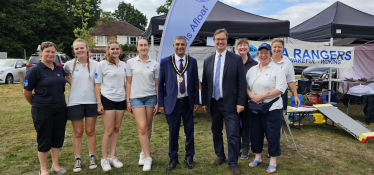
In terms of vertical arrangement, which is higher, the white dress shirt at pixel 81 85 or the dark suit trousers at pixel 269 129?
the white dress shirt at pixel 81 85

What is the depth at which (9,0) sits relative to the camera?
2753cm

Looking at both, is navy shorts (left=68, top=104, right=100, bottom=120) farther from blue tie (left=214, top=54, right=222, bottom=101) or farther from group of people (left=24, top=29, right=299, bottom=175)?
blue tie (left=214, top=54, right=222, bottom=101)

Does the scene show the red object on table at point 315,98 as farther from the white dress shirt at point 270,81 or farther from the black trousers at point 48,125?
the black trousers at point 48,125

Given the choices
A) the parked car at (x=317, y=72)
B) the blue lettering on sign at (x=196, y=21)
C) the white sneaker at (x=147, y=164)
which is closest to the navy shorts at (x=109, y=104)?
the white sneaker at (x=147, y=164)

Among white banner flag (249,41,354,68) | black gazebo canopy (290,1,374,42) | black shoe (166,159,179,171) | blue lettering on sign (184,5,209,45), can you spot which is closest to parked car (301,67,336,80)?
black gazebo canopy (290,1,374,42)

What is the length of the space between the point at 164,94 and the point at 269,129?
1.42 meters

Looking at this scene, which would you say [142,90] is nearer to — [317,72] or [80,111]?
[80,111]

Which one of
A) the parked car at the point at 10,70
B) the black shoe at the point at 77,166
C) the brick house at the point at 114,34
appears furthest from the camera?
the brick house at the point at 114,34

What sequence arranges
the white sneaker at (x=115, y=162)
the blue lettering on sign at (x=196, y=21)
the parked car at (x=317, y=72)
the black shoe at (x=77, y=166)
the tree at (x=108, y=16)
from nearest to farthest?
the black shoe at (x=77, y=166) < the white sneaker at (x=115, y=162) < the blue lettering on sign at (x=196, y=21) < the parked car at (x=317, y=72) < the tree at (x=108, y=16)

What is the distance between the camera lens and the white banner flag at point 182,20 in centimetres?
430

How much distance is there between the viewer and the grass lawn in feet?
11.0

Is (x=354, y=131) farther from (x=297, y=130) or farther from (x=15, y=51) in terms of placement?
(x=15, y=51)

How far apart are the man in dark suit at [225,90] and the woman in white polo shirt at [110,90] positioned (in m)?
1.10

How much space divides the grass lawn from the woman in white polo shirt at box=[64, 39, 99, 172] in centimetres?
65
